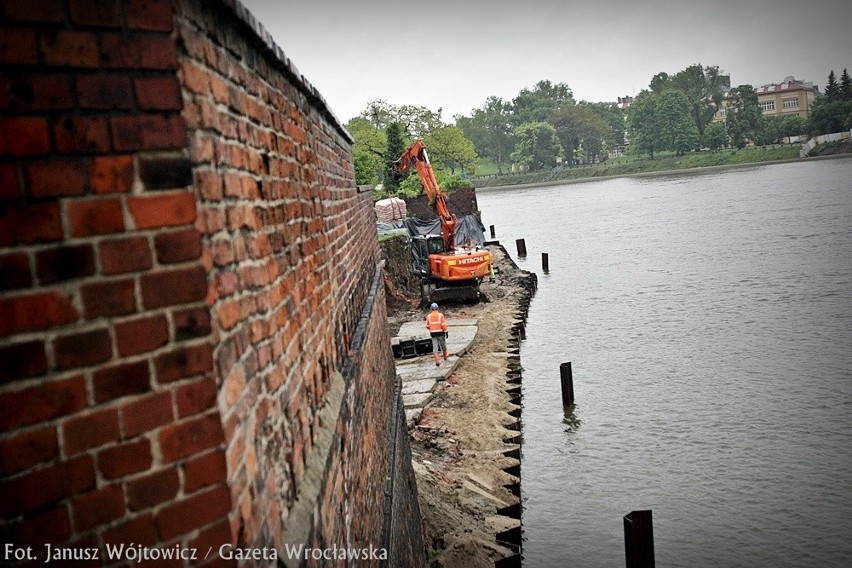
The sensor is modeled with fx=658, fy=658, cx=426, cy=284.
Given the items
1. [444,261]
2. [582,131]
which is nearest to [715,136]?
[582,131]

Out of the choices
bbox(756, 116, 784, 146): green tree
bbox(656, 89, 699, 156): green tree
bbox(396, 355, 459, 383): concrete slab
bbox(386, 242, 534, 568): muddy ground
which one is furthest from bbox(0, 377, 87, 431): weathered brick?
bbox(656, 89, 699, 156): green tree

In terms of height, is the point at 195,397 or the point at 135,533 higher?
the point at 195,397

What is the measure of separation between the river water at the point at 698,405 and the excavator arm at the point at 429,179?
4.30 metres

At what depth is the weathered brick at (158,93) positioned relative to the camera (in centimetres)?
145

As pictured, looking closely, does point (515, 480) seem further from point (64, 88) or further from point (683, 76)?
point (683, 76)

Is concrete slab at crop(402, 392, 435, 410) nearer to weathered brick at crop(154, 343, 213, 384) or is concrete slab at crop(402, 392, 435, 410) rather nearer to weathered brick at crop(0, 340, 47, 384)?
weathered brick at crop(154, 343, 213, 384)

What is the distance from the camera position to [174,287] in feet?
4.88

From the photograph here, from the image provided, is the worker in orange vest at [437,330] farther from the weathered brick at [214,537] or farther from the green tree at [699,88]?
the green tree at [699,88]

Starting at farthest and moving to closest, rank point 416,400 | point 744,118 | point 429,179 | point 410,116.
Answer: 1. point 744,118
2. point 410,116
3. point 429,179
4. point 416,400

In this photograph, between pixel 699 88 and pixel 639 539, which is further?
pixel 699 88

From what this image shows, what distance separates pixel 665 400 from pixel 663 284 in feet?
45.1

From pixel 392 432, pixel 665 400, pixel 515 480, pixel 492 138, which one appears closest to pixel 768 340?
pixel 665 400

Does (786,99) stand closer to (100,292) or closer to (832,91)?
(832,91)

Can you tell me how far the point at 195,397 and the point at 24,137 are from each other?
0.65m
